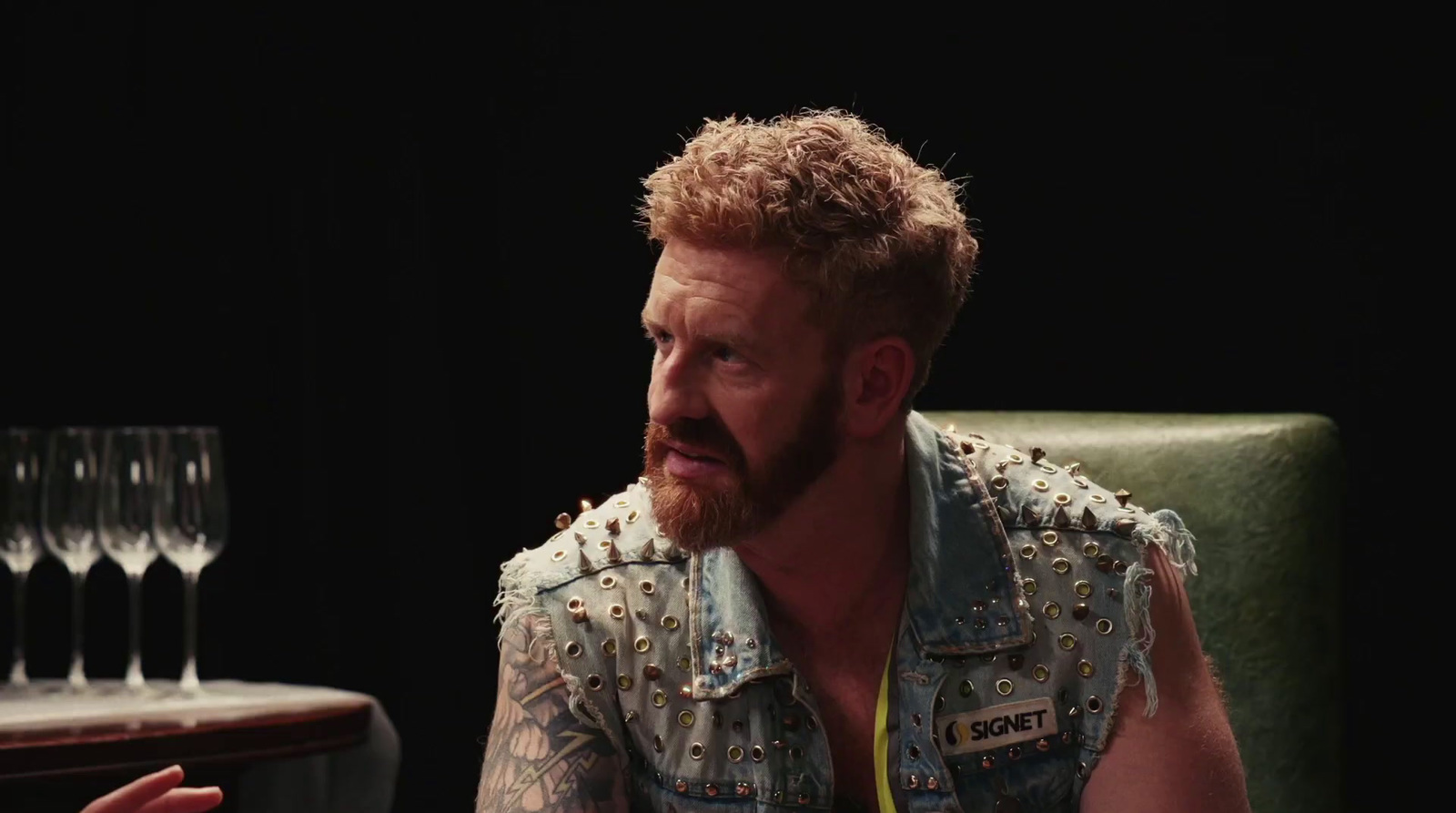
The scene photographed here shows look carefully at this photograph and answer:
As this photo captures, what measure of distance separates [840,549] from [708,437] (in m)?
0.22

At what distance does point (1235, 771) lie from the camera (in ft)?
6.49

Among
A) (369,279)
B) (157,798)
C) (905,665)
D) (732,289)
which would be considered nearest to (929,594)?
(905,665)

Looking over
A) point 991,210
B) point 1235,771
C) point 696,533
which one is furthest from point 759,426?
point 991,210

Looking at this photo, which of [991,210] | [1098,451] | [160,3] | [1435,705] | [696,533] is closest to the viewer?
[696,533]

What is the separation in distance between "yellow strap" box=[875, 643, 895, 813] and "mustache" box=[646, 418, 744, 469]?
30 cm

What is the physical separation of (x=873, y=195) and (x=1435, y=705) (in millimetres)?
1572

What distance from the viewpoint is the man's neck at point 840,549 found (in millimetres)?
1997

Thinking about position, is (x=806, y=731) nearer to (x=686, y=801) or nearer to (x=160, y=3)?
(x=686, y=801)

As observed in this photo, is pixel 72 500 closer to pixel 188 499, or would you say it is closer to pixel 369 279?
pixel 188 499

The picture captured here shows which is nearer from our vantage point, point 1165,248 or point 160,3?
point 1165,248

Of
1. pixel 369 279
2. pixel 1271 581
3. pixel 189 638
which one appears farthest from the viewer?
pixel 369 279

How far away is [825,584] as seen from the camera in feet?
6.72

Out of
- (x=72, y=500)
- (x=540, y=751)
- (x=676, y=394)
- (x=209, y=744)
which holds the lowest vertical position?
(x=209, y=744)

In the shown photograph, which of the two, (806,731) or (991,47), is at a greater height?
(991,47)
